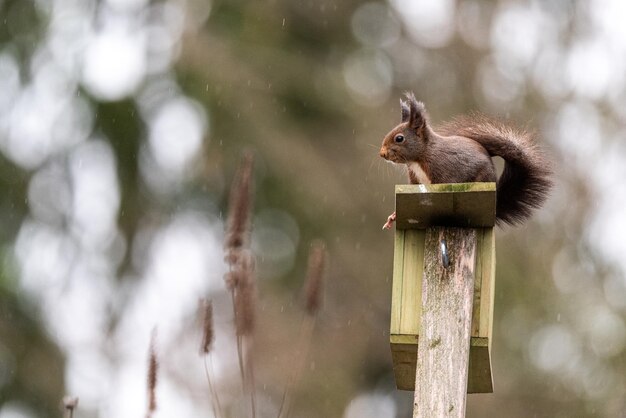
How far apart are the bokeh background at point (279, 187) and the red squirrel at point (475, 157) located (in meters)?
3.29

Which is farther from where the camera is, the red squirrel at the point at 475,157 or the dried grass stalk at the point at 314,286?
the red squirrel at the point at 475,157

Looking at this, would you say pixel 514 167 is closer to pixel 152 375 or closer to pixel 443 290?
pixel 443 290

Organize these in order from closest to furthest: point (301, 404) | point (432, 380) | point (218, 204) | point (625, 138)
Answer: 1. point (432, 380)
2. point (301, 404)
3. point (625, 138)
4. point (218, 204)

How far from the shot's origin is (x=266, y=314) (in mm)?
7379

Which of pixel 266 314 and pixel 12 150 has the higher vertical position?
pixel 12 150

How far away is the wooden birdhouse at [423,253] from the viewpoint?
8.73ft

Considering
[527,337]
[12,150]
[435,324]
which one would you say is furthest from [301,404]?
[435,324]

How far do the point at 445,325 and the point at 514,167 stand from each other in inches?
21.3

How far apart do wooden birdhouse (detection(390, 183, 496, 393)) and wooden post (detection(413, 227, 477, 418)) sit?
4 centimetres

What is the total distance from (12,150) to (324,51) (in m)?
2.91

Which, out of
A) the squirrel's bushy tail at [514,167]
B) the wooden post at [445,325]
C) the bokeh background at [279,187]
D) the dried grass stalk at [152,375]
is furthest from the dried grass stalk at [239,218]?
the bokeh background at [279,187]

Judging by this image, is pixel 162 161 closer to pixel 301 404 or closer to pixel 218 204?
pixel 218 204

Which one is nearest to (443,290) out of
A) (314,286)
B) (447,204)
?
(447,204)

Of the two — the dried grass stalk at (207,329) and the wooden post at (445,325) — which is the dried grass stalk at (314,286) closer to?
the dried grass stalk at (207,329)
